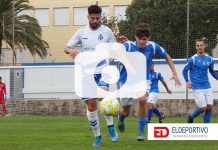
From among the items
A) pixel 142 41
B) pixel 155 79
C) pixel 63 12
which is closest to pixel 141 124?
pixel 142 41

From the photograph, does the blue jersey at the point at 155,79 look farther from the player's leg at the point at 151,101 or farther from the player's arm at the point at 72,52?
the player's arm at the point at 72,52

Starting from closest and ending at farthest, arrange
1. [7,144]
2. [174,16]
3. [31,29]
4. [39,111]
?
[7,144]
[174,16]
[39,111]
[31,29]

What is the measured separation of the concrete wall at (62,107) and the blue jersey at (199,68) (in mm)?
10400

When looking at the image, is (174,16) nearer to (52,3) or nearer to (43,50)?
(43,50)

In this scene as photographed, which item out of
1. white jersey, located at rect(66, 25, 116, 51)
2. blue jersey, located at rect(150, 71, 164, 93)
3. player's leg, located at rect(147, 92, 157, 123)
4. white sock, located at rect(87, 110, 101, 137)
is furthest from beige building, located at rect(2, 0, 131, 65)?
white sock, located at rect(87, 110, 101, 137)

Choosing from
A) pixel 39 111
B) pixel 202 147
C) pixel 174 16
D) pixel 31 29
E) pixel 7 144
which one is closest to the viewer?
pixel 202 147

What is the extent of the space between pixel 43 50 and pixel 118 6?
74.7 ft

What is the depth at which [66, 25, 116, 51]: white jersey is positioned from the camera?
12.2 metres

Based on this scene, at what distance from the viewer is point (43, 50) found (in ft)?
164

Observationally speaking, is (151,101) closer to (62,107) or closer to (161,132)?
(161,132)

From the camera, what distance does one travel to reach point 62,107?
2930 centimetres

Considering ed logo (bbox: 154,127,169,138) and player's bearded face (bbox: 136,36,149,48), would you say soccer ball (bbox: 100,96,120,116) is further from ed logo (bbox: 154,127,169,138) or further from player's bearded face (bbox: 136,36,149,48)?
player's bearded face (bbox: 136,36,149,48)

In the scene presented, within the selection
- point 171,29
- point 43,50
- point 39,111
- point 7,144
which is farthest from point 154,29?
point 43,50

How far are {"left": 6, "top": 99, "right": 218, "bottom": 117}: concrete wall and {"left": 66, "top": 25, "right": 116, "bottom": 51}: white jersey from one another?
15.5 meters
